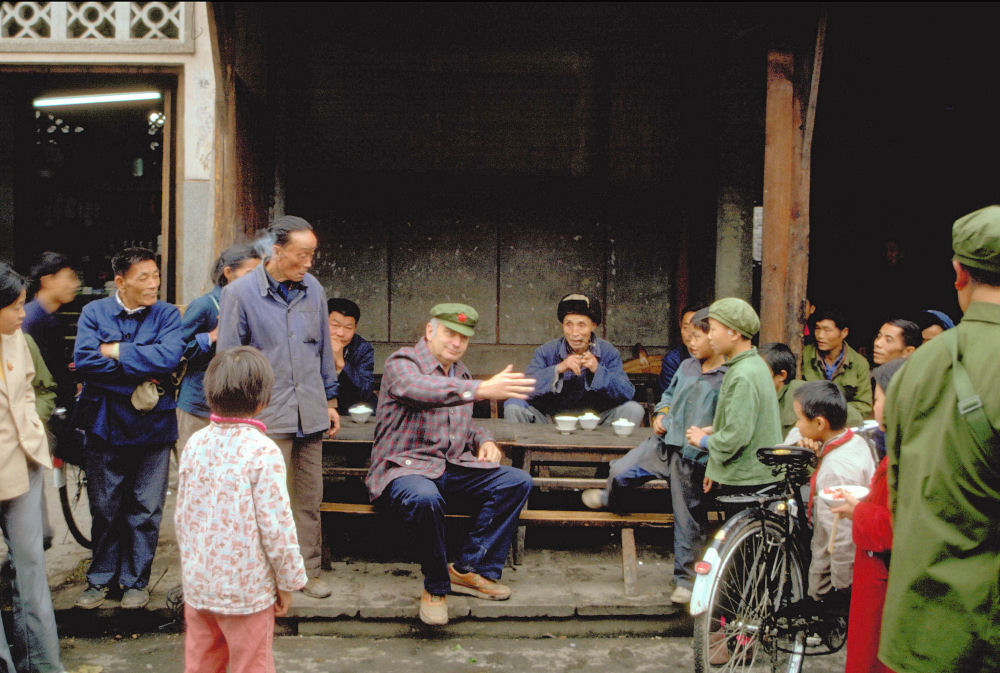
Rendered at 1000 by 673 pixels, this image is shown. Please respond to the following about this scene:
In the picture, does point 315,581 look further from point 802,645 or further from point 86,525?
point 802,645

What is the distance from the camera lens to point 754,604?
13.0 ft

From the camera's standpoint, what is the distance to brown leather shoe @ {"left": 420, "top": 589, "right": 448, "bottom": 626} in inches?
178

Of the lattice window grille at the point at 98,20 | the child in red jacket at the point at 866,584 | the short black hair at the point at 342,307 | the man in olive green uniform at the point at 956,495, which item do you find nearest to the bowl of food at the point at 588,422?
the short black hair at the point at 342,307

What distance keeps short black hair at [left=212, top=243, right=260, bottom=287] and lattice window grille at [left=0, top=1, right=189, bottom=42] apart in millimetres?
2507

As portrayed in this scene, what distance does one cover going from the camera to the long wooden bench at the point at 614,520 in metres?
4.95

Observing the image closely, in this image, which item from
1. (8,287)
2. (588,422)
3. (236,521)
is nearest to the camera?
(236,521)

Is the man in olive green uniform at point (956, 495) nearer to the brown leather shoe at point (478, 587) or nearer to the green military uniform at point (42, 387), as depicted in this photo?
the brown leather shoe at point (478, 587)

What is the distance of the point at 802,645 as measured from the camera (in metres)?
3.99

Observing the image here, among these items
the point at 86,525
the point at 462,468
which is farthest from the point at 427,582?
the point at 86,525

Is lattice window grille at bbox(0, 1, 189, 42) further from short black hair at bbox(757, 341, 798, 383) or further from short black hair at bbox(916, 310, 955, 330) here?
short black hair at bbox(916, 310, 955, 330)

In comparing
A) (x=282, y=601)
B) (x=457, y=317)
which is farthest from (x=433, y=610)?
(x=457, y=317)

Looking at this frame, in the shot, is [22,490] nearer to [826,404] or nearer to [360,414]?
[360,414]

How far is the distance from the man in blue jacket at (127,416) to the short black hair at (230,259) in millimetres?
697

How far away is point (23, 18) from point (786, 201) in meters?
6.66
